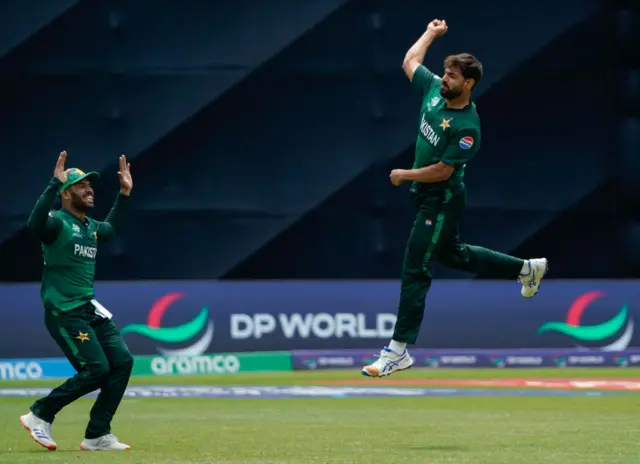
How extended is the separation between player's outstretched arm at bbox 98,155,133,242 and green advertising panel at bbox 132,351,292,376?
21.3 feet

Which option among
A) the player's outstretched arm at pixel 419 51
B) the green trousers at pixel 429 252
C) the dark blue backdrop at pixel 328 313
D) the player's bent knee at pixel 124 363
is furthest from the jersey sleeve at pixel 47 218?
the dark blue backdrop at pixel 328 313

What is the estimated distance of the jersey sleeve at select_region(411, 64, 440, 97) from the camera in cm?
1007

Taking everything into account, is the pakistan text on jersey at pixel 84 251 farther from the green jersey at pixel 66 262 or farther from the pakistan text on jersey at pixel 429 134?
the pakistan text on jersey at pixel 429 134

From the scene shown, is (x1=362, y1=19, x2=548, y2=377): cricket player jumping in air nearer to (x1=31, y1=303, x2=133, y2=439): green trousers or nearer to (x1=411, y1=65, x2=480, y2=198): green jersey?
(x1=411, y1=65, x2=480, y2=198): green jersey

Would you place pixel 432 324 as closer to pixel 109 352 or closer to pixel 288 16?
pixel 288 16

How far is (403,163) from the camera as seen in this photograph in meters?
17.2

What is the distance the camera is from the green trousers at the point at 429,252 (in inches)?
388

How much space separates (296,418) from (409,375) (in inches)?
193

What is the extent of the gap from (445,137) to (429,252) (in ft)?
2.56

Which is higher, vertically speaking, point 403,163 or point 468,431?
point 403,163

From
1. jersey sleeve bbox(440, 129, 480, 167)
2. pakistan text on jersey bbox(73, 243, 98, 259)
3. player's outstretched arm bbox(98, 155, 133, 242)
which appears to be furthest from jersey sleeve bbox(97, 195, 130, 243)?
jersey sleeve bbox(440, 129, 480, 167)

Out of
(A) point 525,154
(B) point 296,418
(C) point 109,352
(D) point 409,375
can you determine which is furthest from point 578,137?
(C) point 109,352

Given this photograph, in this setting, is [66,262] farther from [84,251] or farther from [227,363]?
[227,363]

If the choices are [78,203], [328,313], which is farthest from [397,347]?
[328,313]
